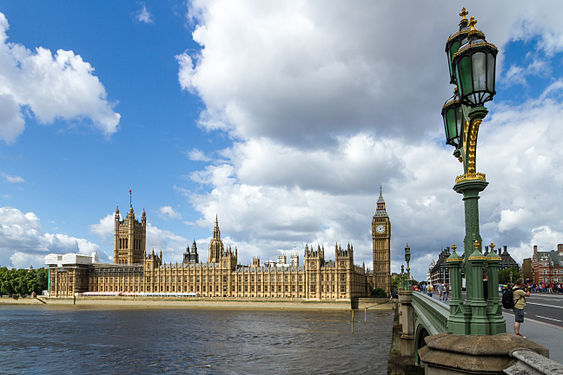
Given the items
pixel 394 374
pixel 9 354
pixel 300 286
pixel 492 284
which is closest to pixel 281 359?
pixel 394 374

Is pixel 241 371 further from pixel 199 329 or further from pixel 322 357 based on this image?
pixel 199 329

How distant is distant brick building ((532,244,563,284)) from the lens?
13875 centimetres

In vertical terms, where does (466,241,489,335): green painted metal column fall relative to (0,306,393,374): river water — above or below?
Result: above

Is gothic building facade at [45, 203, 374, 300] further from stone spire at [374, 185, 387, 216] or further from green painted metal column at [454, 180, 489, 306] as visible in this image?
green painted metal column at [454, 180, 489, 306]

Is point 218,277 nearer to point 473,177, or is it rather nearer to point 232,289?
point 232,289

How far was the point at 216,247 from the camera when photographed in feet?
543

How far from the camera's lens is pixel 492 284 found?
309 inches

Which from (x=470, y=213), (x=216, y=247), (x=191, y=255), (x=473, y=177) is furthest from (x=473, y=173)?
(x=191, y=255)

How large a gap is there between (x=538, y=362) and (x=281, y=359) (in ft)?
125

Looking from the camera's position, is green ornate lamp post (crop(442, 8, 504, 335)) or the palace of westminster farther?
the palace of westminster

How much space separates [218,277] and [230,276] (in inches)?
A: 171

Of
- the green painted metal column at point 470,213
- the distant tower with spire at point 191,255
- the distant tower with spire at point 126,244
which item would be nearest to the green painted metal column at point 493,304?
the green painted metal column at point 470,213

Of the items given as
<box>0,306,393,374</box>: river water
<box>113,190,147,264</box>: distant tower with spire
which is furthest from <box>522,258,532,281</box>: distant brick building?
<box>113,190,147,264</box>: distant tower with spire

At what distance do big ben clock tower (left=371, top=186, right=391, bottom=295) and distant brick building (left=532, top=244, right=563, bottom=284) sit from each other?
44.7 meters
